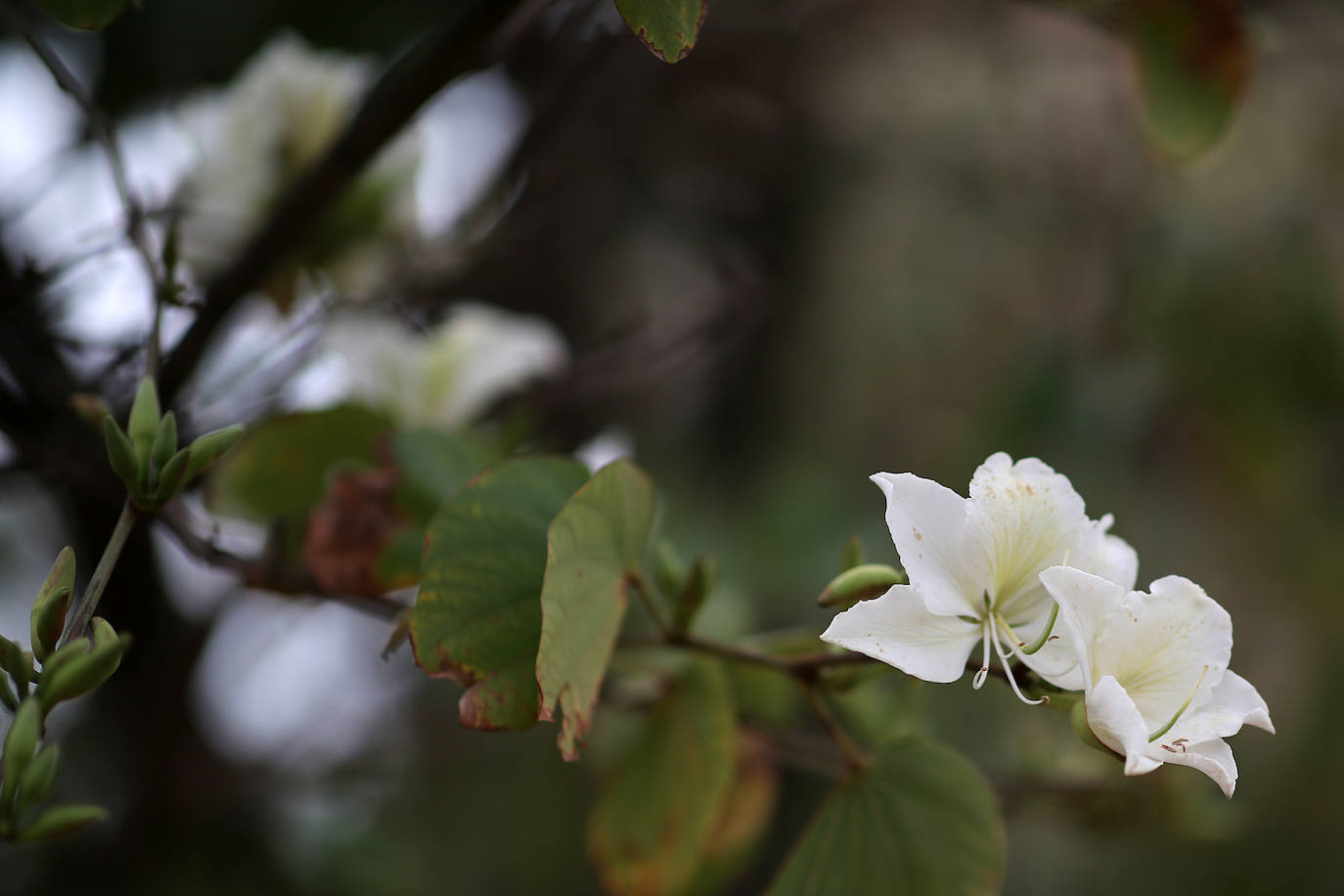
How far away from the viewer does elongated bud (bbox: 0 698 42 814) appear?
23cm

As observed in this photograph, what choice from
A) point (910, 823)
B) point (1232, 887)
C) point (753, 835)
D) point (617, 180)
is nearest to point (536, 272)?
point (617, 180)

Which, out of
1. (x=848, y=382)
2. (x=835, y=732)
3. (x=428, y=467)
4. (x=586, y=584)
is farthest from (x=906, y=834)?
(x=848, y=382)

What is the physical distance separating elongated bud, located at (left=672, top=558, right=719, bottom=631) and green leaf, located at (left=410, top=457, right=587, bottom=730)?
0.07 meters

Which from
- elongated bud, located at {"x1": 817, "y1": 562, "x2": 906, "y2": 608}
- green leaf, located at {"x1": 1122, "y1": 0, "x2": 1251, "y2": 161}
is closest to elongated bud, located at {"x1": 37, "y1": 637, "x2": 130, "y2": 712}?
elongated bud, located at {"x1": 817, "y1": 562, "x2": 906, "y2": 608}

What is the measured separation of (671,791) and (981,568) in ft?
0.73

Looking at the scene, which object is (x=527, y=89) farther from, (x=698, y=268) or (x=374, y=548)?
(x=698, y=268)

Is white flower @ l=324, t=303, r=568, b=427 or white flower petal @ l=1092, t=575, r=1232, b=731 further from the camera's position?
white flower @ l=324, t=303, r=568, b=427

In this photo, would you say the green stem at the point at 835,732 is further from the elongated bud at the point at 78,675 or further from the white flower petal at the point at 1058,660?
the elongated bud at the point at 78,675

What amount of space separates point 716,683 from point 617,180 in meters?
1.02

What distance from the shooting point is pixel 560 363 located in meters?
0.81

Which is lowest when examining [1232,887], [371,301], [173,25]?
[1232,887]

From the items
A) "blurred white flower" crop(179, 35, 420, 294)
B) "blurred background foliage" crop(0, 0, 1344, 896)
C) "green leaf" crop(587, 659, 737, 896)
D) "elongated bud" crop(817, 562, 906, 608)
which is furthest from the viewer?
"blurred background foliage" crop(0, 0, 1344, 896)

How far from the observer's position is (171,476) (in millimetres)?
302

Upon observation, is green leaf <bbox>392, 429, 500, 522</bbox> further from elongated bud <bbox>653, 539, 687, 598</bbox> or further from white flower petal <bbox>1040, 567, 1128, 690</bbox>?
white flower petal <bbox>1040, 567, 1128, 690</bbox>
